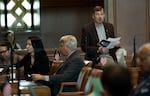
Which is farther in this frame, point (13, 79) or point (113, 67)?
point (13, 79)

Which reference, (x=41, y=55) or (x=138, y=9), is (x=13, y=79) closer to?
(x=41, y=55)

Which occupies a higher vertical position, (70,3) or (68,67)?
(70,3)

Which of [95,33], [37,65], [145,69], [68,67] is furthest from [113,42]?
[145,69]

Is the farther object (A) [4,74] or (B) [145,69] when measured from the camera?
(A) [4,74]

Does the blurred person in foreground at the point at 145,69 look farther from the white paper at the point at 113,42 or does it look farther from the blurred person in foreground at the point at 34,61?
the blurred person in foreground at the point at 34,61

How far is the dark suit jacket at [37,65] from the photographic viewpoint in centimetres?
656

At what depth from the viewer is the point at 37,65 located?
662cm

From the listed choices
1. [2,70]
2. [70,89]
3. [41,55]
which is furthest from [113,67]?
[41,55]

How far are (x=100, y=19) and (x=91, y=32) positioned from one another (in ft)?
0.77

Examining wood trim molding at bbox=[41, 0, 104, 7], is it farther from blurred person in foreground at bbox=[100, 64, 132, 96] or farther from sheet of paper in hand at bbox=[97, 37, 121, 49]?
blurred person in foreground at bbox=[100, 64, 132, 96]

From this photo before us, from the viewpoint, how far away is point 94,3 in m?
12.5

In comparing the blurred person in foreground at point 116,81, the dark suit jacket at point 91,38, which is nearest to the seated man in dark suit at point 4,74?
the dark suit jacket at point 91,38

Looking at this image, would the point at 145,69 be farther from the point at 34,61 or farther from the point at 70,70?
the point at 34,61

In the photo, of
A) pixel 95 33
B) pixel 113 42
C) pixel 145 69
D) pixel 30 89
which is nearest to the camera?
pixel 145 69
